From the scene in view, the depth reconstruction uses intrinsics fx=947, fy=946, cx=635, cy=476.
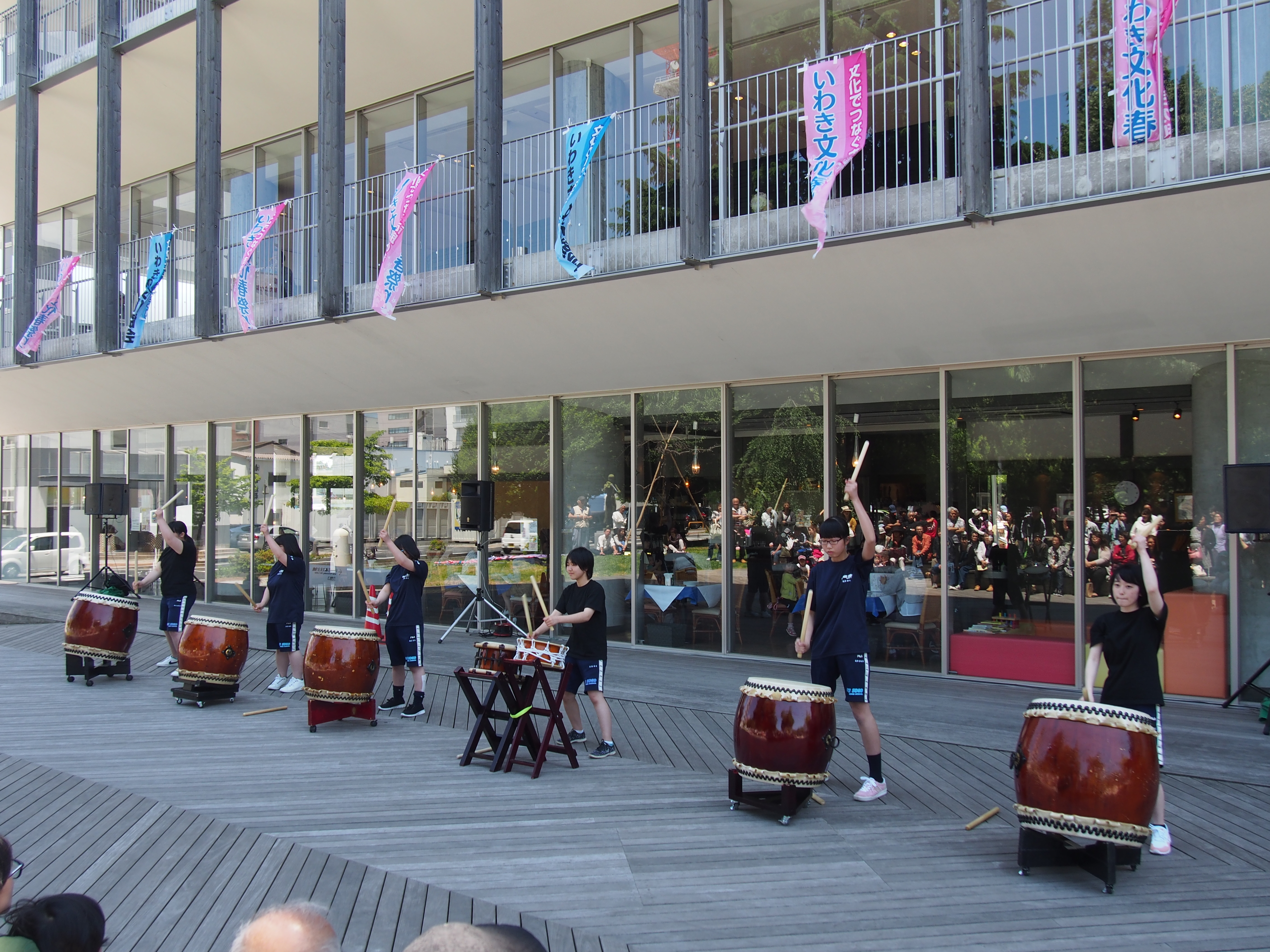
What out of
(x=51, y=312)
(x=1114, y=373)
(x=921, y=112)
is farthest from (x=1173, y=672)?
(x=51, y=312)

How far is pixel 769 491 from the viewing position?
35.2ft

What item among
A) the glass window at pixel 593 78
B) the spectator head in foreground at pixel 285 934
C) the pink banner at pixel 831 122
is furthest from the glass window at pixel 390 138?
the spectator head in foreground at pixel 285 934

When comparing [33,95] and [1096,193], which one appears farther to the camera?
[33,95]

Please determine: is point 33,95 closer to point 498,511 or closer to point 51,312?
point 51,312

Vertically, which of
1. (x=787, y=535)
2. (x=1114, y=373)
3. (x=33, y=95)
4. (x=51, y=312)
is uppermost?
(x=33, y=95)

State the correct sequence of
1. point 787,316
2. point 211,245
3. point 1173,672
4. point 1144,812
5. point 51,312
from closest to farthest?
point 1144,812 < point 1173,672 < point 787,316 < point 211,245 < point 51,312

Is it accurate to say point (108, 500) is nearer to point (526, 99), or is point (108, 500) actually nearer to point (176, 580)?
point (176, 580)

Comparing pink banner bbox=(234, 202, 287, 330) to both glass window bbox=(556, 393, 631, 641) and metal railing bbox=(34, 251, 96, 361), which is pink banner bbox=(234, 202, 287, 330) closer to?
glass window bbox=(556, 393, 631, 641)

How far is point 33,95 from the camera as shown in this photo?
15344 mm

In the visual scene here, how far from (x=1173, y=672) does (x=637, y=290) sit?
6.15 m

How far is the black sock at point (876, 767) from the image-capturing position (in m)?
5.82

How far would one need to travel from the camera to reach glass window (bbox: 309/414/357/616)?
47.9 feet

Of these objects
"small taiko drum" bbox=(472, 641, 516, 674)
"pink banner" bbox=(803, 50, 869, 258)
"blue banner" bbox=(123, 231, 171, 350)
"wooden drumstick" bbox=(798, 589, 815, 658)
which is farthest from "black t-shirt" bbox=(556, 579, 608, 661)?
"blue banner" bbox=(123, 231, 171, 350)

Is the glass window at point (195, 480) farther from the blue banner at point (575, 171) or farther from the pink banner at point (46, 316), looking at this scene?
the blue banner at point (575, 171)
